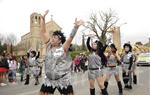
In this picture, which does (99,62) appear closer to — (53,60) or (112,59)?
(112,59)

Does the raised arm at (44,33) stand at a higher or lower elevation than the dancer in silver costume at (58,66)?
higher

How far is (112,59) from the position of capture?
1434cm

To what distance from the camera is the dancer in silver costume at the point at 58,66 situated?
761 centimetres

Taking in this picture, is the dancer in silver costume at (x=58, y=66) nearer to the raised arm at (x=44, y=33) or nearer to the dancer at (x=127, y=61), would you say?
the raised arm at (x=44, y=33)

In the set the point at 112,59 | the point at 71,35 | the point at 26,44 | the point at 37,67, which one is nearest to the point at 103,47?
the point at 112,59

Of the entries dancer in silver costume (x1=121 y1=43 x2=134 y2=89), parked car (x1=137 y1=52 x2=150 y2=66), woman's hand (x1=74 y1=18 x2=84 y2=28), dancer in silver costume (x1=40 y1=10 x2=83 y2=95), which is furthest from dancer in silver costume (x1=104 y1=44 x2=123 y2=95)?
parked car (x1=137 y1=52 x2=150 y2=66)

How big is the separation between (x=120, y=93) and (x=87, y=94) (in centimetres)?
136

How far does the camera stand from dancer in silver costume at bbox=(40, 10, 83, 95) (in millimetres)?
7613

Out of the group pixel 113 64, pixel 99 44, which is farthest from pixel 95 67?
pixel 113 64

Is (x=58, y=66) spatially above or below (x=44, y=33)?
below

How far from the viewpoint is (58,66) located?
765cm

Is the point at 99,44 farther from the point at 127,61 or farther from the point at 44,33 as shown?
the point at 127,61

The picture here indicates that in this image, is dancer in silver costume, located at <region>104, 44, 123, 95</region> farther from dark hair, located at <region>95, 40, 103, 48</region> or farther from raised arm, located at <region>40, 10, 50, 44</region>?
raised arm, located at <region>40, 10, 50, 44</region>

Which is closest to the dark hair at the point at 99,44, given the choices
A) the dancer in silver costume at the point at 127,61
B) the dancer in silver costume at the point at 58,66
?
the dancer in silver costume at the point at 127,61
